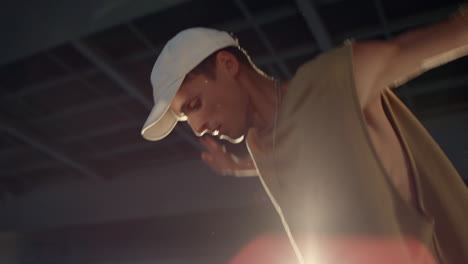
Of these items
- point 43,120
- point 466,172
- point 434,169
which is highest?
point 43,120

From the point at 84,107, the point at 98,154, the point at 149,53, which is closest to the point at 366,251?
the point at 149,53

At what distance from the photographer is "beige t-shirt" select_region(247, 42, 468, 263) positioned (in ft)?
3.33

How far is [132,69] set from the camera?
250 inches

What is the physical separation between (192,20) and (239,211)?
141 inches

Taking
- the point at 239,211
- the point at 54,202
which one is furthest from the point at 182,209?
the point at 54,202

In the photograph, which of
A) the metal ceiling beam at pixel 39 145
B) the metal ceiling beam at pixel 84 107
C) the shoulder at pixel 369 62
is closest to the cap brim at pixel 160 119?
the shoulder at pixel 369 62

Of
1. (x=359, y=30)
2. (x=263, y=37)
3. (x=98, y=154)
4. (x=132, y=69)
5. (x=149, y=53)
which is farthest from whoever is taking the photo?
(x=98, y=154)

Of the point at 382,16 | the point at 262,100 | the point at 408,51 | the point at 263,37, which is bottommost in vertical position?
the point at 408,51

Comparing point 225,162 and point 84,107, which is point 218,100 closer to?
point 225,162

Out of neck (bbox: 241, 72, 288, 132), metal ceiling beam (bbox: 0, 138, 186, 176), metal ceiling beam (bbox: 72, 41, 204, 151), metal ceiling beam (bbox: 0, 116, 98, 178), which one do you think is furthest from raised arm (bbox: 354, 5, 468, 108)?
metal ceiling beam (bbox: 0, 116, 98, 178)

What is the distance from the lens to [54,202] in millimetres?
9664

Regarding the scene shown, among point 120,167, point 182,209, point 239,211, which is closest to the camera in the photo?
point 239,211

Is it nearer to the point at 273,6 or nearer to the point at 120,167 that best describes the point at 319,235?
the point at 273,6

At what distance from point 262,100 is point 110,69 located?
5158 mm
